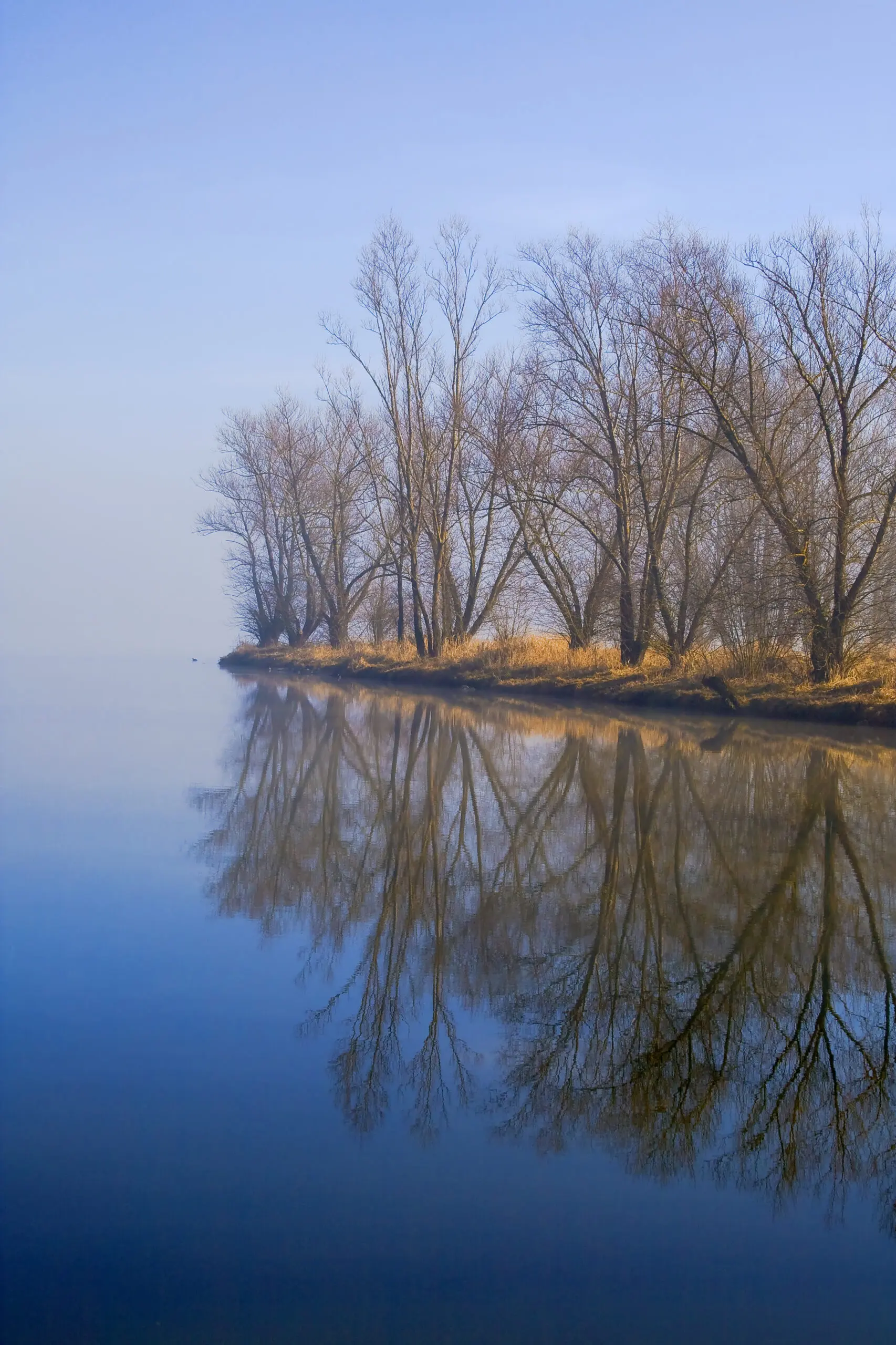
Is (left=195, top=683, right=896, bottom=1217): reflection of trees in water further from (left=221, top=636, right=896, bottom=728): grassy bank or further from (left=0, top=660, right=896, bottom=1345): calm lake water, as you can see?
(left=221, top=636, right=896, bottom=728): grassy bank

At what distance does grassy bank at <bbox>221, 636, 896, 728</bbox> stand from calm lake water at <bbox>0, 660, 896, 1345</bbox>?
36.6 ft

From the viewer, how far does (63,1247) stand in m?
2.85

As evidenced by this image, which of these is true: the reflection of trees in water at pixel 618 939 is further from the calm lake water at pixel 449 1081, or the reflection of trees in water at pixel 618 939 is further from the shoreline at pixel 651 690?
the shoreline at pixel 651 690

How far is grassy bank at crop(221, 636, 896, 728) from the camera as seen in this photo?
19641 mm

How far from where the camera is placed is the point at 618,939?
5.61 metres

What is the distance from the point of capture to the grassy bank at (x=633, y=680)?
773 inches

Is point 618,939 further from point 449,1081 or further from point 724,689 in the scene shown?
point 724,689

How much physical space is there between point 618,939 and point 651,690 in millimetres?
18409

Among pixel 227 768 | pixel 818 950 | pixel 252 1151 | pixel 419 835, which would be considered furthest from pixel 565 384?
pixel 252 1151

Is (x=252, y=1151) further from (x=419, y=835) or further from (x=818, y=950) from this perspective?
(x=419, y=835)

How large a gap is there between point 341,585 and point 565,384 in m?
23.1

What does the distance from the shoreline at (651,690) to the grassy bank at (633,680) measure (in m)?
0.02

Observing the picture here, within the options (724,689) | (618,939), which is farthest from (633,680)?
(618,939)

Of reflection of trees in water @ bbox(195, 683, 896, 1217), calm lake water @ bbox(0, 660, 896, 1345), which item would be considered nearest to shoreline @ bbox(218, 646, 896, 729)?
reflection of trees in water @ bbox(195, 683, 896, 1217)
